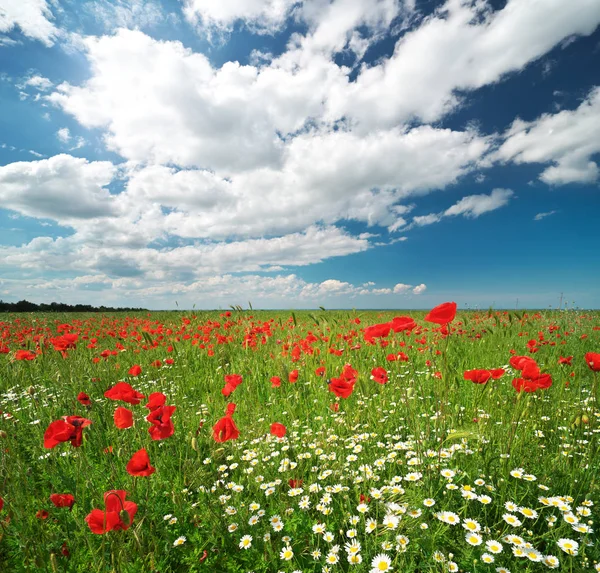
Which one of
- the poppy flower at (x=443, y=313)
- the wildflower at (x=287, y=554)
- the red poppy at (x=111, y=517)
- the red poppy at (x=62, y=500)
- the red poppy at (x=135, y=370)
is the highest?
the poppy flower at (x=443, y=313)

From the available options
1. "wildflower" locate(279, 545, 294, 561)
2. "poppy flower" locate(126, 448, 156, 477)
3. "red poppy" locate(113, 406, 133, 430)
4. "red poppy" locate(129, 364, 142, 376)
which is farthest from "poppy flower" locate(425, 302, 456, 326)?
"red poppy" locate(129, 364, 142, 376)

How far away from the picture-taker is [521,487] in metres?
2.59

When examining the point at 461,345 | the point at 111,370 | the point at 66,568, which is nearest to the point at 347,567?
the point at 66,568

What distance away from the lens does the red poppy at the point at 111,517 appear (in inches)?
72.5

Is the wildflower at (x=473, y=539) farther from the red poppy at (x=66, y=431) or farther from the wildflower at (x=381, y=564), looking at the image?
Result: the red poppy at (x=66, y=431)

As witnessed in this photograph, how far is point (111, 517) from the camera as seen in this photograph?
6.09 feet

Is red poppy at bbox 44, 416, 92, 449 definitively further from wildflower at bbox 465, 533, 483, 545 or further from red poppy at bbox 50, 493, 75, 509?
wildflower at bbox 465, 533, 483, 545

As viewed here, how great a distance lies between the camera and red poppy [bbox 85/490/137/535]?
6.04 ft

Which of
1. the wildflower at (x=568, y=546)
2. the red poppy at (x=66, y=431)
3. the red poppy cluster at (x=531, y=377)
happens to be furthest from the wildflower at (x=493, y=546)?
the red poppy at (x=66, y=431)

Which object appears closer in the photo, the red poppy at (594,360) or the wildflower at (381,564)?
the wildflower at (381,564)

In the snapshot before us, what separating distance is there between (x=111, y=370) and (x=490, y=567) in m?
6.44

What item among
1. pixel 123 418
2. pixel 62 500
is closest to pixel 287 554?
pixel 123 418

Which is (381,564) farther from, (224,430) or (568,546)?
(224,430)

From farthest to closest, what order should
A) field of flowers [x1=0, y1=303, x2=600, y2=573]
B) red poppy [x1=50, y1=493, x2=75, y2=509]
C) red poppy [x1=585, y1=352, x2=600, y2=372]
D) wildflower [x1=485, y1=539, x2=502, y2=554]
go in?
red poppy [x1=585, y1=352, x2=600, y2=372] < red poppy [x1=50, y1=493, x2=75, y2=509] < field of flowers [x1=0, y1=303, x2=600, y2=573] < wildflower [x1=485, y1=539, x2=502, y2=554]
